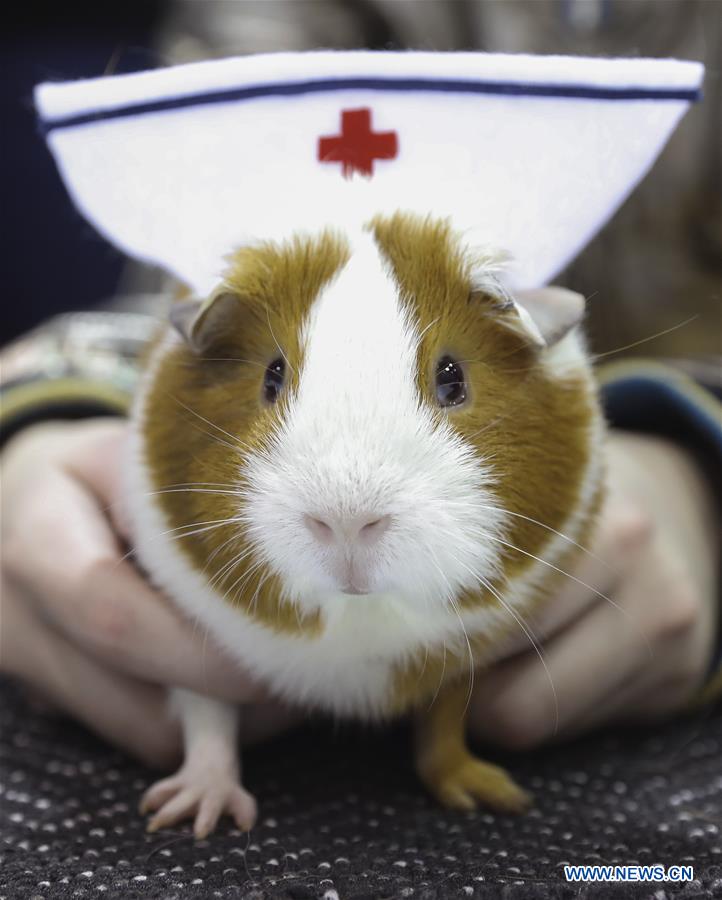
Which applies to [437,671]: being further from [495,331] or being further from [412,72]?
[412,72]

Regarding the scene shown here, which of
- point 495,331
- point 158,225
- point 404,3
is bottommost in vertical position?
point 495,331

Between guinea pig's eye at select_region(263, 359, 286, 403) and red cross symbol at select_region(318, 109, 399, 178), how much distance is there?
0.25 metres

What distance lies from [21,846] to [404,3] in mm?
1913

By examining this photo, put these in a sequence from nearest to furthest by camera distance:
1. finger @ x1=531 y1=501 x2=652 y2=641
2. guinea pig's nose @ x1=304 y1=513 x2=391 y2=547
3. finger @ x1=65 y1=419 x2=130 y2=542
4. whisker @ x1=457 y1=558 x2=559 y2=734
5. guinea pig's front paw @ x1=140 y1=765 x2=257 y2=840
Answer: guinea pig's nose @ x1=304 y1=513 x2=391 y2=547
whisker @ x1=457 y1=558 x2=559 y2=734
guinea pig's front paw @ x1=140 y1=765 x2=257 y2=840
finger @ x1=531 y1=501 x2=652 y2=641
finger @ x1=65 y1=419 x2=130 y2=542

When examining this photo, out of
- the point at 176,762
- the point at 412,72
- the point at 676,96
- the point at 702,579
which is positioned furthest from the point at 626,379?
the point at 176,762

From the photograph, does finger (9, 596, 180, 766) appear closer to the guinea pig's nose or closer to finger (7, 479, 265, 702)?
finger (7, 479, 265, 702)

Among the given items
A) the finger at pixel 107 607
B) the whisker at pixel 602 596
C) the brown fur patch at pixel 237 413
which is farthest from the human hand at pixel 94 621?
the whisker at pixel 602 596

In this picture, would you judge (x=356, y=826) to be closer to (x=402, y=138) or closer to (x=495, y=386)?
(x=495, y=386)

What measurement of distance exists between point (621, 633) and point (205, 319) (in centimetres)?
72

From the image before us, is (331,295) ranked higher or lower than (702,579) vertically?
higher

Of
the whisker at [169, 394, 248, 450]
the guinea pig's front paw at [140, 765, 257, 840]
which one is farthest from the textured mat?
the whisker at [169, 394, 248, 450]

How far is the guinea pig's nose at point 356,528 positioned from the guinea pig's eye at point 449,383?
17 centimetres

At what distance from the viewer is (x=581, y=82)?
993 millimetres

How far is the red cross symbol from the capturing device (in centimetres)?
101
